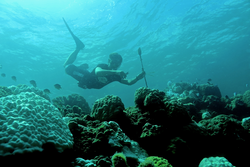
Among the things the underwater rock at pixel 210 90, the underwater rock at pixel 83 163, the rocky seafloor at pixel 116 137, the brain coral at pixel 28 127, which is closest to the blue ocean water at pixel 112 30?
the underwater rock at pixel 210 90

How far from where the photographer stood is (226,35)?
26.3 metres

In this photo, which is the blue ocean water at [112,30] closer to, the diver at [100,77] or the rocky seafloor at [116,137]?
the diver at [100,77]

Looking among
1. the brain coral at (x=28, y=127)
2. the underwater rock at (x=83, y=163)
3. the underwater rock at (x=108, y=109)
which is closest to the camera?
the brain coral at (x=28, y=127)

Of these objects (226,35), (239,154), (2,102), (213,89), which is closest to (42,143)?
(2,102)

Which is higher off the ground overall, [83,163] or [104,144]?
[104,144]

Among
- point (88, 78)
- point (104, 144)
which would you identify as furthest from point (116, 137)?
point (88, 78)

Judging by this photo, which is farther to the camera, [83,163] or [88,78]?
[88,78]

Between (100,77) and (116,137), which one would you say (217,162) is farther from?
(100,77)

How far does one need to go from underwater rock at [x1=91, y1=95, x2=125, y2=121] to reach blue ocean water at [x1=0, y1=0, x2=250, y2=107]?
12.8m

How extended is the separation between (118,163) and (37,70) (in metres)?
32.1

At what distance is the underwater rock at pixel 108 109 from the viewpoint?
313cm

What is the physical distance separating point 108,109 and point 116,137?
1.05 m

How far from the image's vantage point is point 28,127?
1717mm

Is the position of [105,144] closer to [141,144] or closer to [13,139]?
[141,144]
